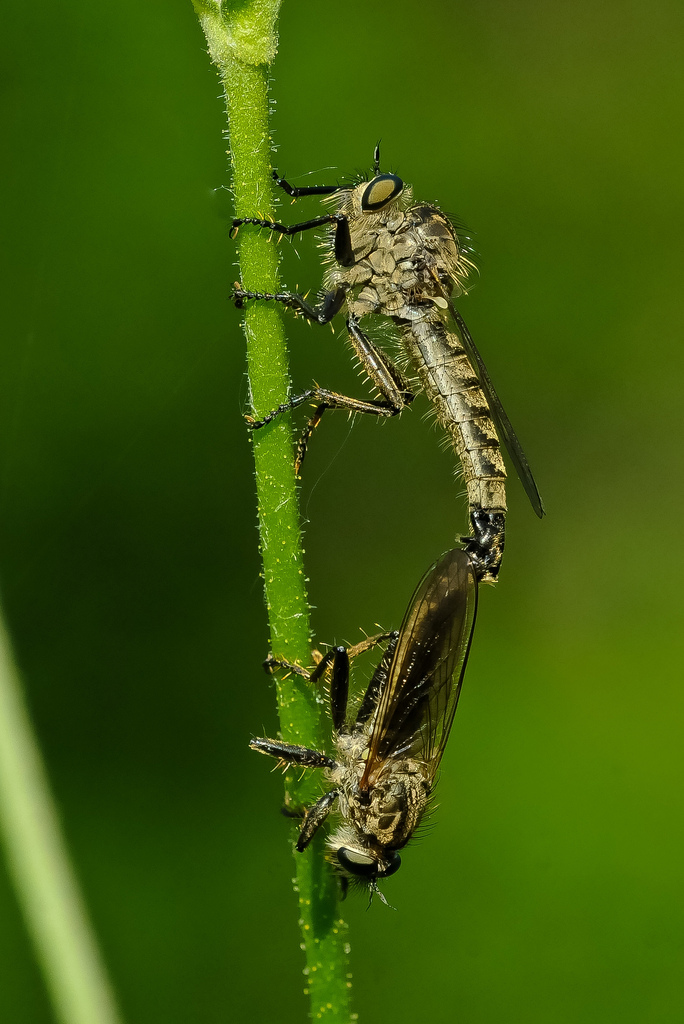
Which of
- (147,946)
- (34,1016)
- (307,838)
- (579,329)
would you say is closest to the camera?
(307,838)

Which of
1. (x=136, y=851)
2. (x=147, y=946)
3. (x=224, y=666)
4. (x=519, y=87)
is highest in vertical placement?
(x=519, y=87)

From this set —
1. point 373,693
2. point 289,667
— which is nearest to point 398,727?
point 373,693

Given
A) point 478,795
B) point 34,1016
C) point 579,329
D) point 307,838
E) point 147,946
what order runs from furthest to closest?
point 579,329, point 478,795, point 147,946, point 34,1016, point 307,838

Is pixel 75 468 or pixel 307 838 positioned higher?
pixel 75 468

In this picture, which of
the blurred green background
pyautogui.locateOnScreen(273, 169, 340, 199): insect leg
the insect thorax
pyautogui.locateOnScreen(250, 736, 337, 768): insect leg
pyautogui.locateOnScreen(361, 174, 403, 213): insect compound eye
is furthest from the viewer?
the blurred green background

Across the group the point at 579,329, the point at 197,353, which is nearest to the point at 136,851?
the point at 197,353

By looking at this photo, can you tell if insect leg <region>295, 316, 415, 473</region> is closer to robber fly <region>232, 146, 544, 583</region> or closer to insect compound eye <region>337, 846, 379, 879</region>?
robber fly <region>232, 146, 544, 583</region>

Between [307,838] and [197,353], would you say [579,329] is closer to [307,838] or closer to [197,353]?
[197,353]

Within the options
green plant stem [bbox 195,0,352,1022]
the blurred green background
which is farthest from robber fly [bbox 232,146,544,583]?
green plant stem [bbox 195,0,352,1022]
